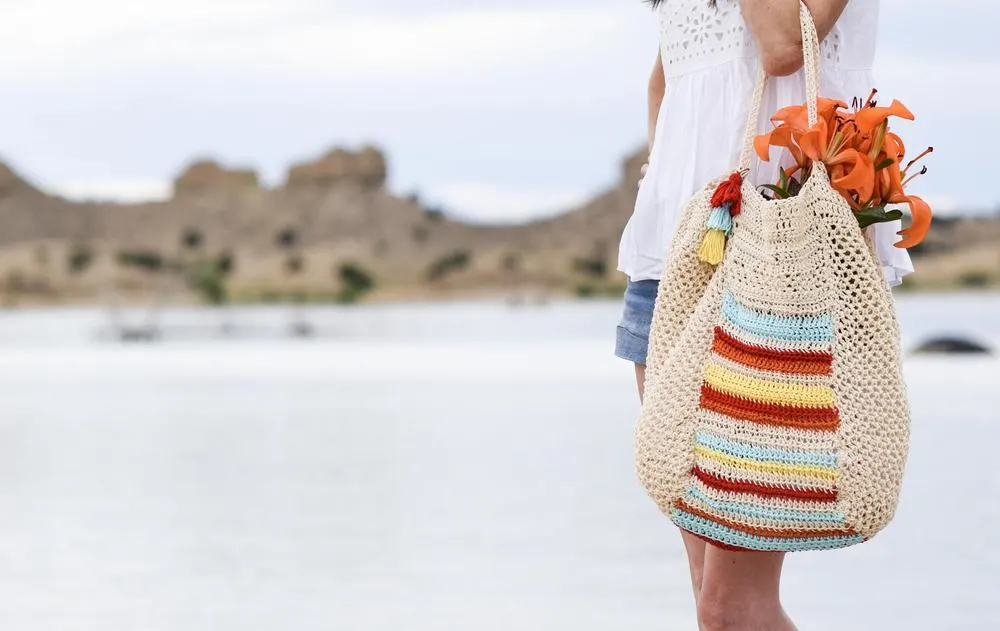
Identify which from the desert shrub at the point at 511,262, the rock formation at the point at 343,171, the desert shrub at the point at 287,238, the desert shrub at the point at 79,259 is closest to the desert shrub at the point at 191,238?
the desert shrub at the point at 287,238

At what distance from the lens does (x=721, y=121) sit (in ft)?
5.88

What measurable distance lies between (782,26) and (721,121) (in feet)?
0.52

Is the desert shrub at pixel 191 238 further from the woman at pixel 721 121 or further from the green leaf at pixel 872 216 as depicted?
the green leaf at pixel 872 216

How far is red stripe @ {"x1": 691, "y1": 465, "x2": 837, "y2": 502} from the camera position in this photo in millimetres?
1554

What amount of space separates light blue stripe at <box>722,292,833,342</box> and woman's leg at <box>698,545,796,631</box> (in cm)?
29

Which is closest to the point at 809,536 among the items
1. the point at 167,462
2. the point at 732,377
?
the point at 732,377

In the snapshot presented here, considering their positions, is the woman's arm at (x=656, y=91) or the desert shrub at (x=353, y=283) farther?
the desert shrub at (x=353, y=283)

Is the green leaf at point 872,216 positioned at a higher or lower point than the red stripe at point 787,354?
higher

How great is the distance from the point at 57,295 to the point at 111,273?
3347mm

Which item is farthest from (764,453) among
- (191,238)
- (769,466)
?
(191,238)

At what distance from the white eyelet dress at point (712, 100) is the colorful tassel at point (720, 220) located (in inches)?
4.2

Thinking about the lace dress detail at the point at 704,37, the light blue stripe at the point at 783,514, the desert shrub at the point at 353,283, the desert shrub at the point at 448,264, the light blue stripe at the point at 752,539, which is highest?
the lace dress detail at the point at 704,37

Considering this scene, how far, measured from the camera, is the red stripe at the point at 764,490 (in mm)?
1554

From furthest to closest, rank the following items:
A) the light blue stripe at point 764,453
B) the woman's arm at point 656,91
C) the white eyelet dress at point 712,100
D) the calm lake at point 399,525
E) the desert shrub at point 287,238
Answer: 1. the desert shrub at point 287,238
2. the calm lake at point 399,525
3. the woman's arm at point 656,91
4. the white eyelet dress at point 712,100
5. the light blue stripe at point 764,453
